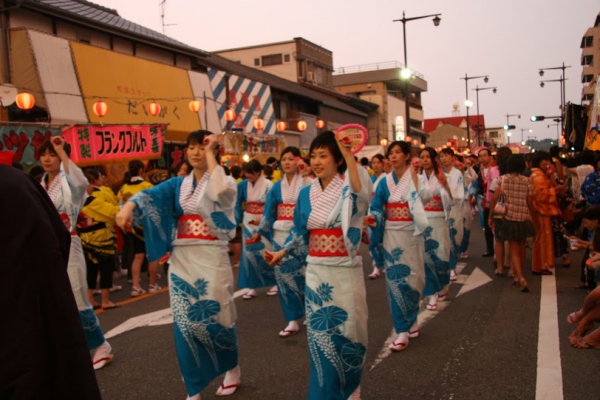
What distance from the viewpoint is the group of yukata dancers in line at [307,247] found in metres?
3.68

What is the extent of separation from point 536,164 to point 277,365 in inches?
244

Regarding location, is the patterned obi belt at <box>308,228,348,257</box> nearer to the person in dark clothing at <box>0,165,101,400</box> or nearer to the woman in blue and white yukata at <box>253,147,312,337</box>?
the woman in blue and white yukata at <box>253,147,312,337</box>

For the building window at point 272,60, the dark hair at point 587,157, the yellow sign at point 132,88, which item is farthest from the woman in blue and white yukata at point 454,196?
the building window at point 272,60

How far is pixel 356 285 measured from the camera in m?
3.74

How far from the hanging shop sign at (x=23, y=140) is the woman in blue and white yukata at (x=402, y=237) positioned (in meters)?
6.91

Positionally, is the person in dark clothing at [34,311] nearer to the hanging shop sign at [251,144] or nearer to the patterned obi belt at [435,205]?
the patterned obi belt at [435,205]

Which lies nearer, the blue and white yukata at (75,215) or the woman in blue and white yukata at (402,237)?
the blue and white yukata at (75,215)

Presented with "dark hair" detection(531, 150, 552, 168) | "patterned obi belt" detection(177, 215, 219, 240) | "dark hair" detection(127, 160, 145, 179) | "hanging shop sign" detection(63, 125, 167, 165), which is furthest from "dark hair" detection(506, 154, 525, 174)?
"hanging shop sign" detection(63, 125, 167, 165)

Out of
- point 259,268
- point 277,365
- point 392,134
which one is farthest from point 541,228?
point 392,134

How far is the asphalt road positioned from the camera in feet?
14.1

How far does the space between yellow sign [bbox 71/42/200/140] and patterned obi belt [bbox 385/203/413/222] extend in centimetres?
1082

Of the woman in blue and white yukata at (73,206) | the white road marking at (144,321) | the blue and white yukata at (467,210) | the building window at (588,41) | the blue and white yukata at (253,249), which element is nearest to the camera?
the woman in blue and white yukata at (73,206)

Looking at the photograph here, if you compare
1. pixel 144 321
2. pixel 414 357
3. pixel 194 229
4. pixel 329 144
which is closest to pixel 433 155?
pixel 414 357

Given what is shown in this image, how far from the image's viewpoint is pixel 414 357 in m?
5.04
